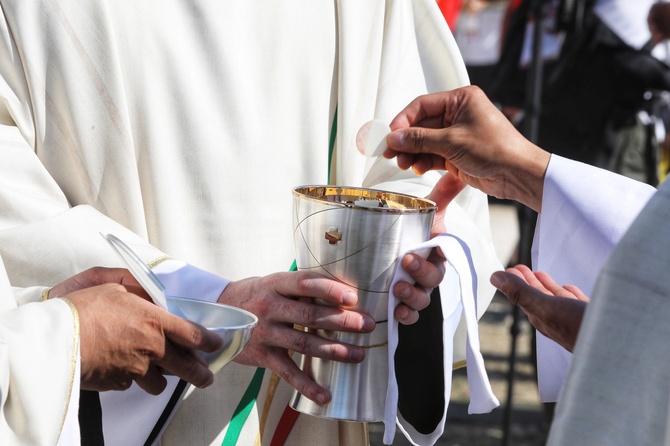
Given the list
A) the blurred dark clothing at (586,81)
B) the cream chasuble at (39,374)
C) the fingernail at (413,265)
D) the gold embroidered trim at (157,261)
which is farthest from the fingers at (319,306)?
the blurred dark clothing at (586,81)

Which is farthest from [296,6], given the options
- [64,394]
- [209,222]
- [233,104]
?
[64,394]

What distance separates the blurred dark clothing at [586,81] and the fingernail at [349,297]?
13.5 feet

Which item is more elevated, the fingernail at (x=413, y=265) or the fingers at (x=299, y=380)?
the fingernail at (x=413, y=265)

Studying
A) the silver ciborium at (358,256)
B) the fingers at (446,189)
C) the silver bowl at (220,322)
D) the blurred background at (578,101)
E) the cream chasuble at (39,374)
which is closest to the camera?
the cream chasuble at (39,374)

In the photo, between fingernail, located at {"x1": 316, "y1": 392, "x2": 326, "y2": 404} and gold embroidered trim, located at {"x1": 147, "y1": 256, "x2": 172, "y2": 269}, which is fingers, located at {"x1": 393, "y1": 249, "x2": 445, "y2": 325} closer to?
fingernail, located at {"x1": 316, "y1": 392, "x2": 326, "y2": 404}

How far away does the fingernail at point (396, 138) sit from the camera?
5.90 feet

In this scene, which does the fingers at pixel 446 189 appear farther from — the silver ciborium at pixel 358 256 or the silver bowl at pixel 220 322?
the silver bowl at pixel 220 322

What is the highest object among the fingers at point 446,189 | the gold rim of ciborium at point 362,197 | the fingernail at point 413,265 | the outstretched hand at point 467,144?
the outstretched hand at point 467,144

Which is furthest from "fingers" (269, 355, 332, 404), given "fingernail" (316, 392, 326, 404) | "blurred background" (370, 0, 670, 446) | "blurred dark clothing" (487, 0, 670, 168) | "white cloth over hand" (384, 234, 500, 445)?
"blurred dark clothing" (487, 0, 670, 168)

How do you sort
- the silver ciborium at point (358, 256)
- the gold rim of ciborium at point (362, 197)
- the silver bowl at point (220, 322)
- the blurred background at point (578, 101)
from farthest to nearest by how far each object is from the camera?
the blurred background at point (578, 101) < the gold rim of ciborium at point (362, 197) < the silver ciborium at point (358, 256) < the silver bowl at point (220, 322)

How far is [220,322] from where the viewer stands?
4.60 feet

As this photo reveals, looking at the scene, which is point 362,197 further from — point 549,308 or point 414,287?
point 549,308

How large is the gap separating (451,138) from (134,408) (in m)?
0.85

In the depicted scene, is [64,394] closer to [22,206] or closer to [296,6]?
[22,206]
